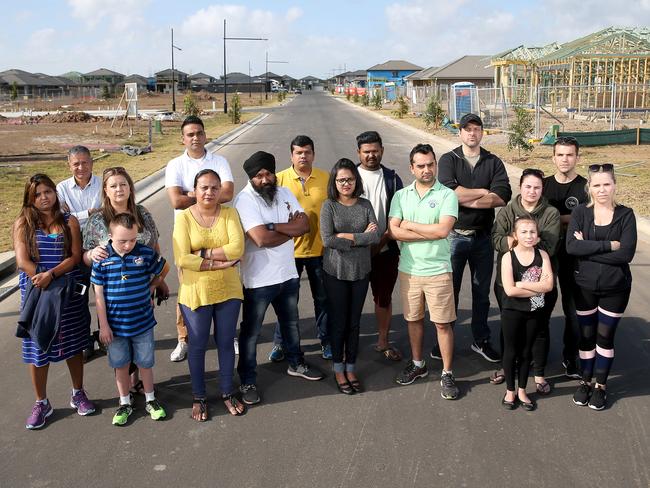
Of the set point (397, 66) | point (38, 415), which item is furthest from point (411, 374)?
point (397, 66)

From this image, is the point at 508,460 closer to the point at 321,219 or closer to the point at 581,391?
the point at 581,391

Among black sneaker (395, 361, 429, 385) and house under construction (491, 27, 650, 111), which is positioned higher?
house under construction (491, 27, 650, 111)

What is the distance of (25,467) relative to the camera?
11.5 ft

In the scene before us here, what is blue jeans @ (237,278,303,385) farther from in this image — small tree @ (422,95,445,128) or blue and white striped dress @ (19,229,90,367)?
small tree @ (422,95,445,128)

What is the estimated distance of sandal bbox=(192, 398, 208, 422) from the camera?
4031 mm

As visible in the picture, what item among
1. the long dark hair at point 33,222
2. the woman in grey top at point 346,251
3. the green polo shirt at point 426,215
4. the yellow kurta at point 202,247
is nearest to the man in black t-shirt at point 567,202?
the green polo shirt at point 426,215

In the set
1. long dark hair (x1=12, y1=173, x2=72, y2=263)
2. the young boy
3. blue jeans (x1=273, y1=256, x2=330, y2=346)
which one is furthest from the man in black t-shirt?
long dark hair (x1=12, y1=173, x2=72, y2=263)

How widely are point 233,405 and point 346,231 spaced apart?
1445 mm

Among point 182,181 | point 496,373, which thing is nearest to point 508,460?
point 496,373

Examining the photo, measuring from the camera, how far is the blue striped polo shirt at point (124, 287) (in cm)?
388

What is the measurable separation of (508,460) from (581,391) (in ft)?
3.46

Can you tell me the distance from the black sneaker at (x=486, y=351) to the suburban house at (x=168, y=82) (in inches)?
3859

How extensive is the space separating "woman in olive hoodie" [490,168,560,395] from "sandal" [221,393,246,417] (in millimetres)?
1976

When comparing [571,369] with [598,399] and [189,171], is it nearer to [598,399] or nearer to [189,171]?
[598,399]
